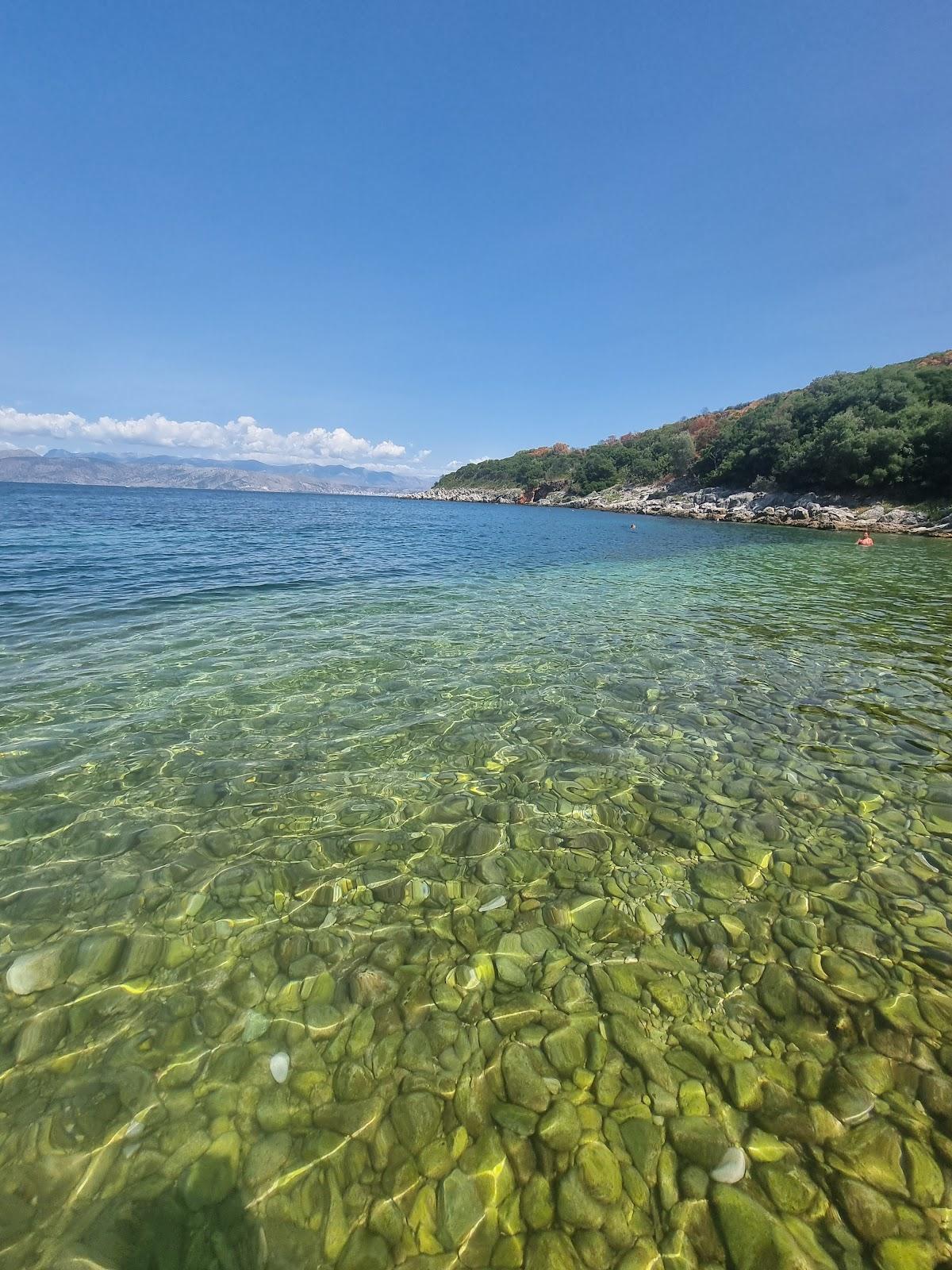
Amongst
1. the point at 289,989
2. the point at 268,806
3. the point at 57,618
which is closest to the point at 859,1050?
the point at 289,989

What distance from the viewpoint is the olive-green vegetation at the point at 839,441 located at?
49.5 metres

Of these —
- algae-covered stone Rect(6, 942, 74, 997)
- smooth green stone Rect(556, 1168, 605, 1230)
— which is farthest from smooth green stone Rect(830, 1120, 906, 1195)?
algae-covered stone Rect(6, 942, 74, 997)

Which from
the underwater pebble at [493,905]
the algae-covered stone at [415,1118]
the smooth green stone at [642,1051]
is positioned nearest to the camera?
the algae-covered stone at [415,1118]

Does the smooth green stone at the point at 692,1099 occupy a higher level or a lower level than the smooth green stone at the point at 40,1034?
higher

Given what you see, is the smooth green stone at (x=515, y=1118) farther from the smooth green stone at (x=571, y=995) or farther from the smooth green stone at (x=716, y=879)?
the smooth green stone at (x=716, y=879)

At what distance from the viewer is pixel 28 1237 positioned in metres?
2.13

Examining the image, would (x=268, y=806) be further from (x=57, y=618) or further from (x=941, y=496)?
(x=941, y=496)

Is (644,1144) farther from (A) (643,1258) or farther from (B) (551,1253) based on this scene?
(B) (551,1253)

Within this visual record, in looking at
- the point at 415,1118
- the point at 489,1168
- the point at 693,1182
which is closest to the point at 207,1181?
the point at 415,1118

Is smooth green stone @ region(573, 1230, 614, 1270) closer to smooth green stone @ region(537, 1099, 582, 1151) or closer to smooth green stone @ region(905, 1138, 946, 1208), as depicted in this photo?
smooth green stone @ region(537, 1099, 582, 1151)

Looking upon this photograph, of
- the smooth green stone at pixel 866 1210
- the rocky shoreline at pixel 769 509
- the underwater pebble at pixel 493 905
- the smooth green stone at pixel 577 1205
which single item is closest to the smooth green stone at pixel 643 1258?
the smooth green stone at pixel 577 1205

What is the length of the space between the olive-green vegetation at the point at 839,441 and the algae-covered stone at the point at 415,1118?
6607cm

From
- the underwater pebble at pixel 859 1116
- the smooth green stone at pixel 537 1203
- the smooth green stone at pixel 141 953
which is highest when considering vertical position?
the underwater pebble at pixel 859 1116

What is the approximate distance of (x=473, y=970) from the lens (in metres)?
3.44
